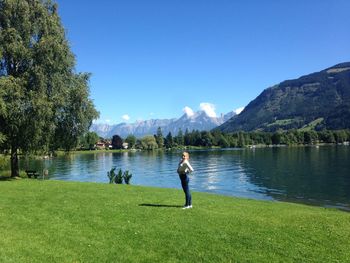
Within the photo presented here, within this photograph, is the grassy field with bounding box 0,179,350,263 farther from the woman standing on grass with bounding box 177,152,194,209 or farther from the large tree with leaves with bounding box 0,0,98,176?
the large tree with leaves with bounding box 0,0,98,176

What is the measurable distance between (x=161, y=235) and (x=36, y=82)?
26691 millimetres

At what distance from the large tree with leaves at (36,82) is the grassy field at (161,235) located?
16.6 metres

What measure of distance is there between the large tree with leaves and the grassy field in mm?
16574

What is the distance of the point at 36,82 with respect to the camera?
3672 cm

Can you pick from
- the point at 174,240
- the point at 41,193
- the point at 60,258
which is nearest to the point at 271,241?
the point at 174,240

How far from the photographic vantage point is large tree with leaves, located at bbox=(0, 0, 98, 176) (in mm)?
35594

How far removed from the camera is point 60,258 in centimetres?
1217

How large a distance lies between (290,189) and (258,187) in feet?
14.9

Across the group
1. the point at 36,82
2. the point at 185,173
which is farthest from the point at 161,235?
the point at 36,82

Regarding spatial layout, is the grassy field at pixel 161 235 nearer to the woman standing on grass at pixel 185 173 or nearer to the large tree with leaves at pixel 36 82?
the woman standing on grass at pixel 185 173

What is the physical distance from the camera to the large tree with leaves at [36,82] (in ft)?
117

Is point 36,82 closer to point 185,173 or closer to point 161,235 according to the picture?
point 185,173

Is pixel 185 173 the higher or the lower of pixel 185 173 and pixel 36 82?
the lower

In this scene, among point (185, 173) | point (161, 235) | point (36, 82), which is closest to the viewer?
point (161, 235)
